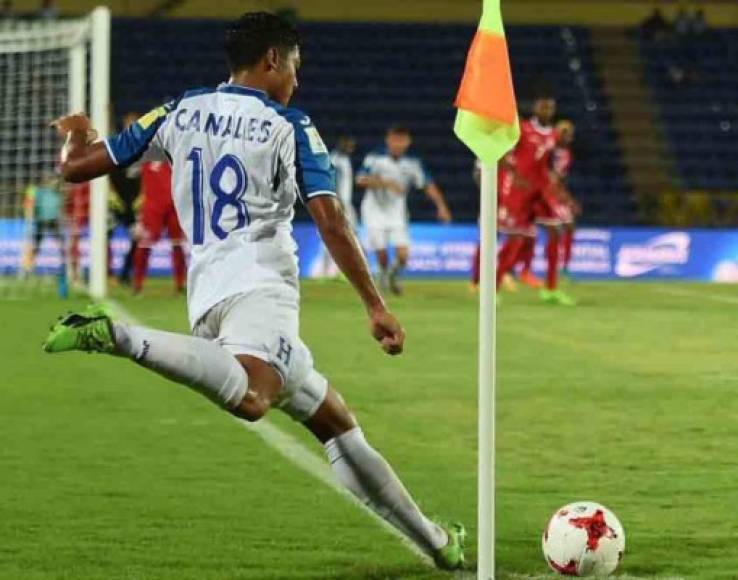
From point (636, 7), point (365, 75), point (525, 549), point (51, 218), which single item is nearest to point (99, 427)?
point (525, 549)

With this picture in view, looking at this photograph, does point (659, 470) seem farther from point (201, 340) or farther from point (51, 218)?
point (51, 218)

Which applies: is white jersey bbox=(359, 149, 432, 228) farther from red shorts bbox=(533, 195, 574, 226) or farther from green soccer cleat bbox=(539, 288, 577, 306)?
green soccer cleat bbox=(539, 288, 577, 306)

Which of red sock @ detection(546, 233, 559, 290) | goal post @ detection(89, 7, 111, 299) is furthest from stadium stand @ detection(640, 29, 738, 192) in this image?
goal post @ detection(89, 7, 111, 299)

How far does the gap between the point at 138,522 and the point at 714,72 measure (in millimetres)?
27635

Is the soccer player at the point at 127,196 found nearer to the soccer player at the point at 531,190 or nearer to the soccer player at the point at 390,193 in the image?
the soccer player at the point at 390,193

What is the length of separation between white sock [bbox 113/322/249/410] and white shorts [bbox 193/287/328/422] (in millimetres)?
157

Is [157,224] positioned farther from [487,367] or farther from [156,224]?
[487,367]

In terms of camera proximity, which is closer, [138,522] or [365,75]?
[138,522]

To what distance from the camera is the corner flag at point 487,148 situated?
15.2 ft

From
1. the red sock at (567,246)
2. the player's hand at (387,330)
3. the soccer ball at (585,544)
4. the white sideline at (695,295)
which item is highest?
the player's hand at (387,330)

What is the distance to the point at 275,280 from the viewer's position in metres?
5.30

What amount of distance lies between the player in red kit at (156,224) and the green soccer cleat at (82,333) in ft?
50.2

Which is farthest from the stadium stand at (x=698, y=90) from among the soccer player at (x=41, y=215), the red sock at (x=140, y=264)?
the red sock at (x=140, y=264)

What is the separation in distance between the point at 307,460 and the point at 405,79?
24.6m
